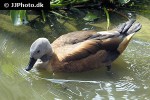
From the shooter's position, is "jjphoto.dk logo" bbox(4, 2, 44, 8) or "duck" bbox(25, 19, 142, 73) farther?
"jjphoto.dk logo" bbox(4, 2, 44, 8)

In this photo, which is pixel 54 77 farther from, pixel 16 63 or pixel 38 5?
pixel 38 5

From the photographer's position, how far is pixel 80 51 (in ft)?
15.6

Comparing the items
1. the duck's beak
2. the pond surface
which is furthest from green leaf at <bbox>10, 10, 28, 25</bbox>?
the duck's beak

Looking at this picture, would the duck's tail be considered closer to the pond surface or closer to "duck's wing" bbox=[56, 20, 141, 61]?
"duck's wing" bbox=[56, 20, 141, 61]

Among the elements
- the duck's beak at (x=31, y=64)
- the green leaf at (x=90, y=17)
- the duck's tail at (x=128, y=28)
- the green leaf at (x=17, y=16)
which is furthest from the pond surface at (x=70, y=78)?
the green leaf at (x=90, y=17)

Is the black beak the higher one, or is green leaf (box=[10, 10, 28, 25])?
green leaf (box=[10, 10, 28, 25])

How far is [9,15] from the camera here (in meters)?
6.09

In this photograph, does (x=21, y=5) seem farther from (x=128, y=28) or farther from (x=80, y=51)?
(x=128, y=28)

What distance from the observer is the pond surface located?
14.8ft

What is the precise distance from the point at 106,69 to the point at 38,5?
1.70 m

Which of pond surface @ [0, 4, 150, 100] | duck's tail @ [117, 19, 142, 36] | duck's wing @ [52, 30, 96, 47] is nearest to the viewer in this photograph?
pond surface @ [0, 4, 150, 100]

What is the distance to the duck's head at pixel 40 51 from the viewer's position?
482 cm

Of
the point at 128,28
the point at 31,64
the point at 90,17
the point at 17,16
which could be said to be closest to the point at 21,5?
the point at 17,16

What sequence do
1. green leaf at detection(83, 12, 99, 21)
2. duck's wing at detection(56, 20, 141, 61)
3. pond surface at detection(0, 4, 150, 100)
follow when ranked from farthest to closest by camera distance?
green leaf at detection(83, 12, 99, 21), duck's wing at detection(56, 20, 141, 61), pond surface at detection(0, 4, 150, 100)
